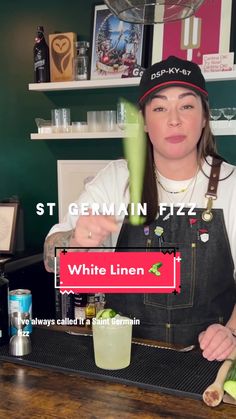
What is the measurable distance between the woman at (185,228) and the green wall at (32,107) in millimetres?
1033

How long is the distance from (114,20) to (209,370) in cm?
185

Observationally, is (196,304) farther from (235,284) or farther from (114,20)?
(114,20)

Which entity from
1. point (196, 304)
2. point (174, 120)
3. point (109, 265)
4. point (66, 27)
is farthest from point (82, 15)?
point (196, 304)

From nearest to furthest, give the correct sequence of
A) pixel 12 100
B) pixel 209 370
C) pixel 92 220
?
pixel 209 370 < pixel 92 220 < pixel 12 100

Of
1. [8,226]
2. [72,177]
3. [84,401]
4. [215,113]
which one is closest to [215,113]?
[215,113]

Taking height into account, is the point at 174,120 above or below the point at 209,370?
above

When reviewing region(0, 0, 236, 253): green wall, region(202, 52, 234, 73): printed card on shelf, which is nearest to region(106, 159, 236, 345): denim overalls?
region(202, 52, 234, 73): printed card on shelf

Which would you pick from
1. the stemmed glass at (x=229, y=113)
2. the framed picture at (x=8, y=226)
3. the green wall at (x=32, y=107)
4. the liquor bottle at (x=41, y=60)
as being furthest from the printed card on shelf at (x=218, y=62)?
the framed picture at (x=8, y=226)

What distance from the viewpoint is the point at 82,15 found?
2.61m

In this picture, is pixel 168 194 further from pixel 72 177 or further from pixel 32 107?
pixel 32 107

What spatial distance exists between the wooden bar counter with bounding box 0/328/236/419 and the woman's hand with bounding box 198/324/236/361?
20cm

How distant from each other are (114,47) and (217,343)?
167 centimetres

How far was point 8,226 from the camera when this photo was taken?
260 cm

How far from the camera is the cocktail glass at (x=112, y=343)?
44.1 inches
